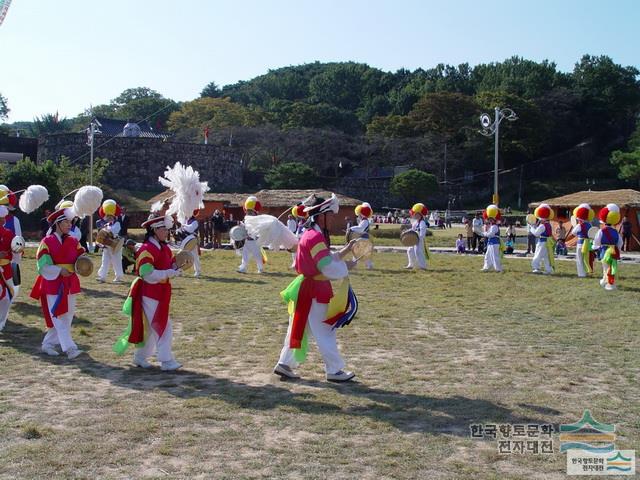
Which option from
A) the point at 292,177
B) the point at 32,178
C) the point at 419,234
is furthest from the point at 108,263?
the point at 292,177

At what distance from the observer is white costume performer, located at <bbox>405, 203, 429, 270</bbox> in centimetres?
1964

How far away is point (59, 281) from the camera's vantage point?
8.33 metres

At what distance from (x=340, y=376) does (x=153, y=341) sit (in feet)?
7.33

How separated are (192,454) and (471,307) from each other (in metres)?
8.67

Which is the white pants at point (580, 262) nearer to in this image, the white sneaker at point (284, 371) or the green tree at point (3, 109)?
the white sneaker at point (284, 371)

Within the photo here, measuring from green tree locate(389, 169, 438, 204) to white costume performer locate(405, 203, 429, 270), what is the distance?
37827 millimetres

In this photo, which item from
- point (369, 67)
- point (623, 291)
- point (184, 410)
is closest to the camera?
point (184, 410)

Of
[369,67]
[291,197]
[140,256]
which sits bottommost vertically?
[140,256]

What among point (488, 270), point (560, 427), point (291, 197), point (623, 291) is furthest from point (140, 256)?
point (291, 197)

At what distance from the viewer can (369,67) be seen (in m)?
99.1

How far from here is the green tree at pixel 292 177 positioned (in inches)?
2207

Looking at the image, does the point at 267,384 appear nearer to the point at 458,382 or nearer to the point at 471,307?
the point at 458,382

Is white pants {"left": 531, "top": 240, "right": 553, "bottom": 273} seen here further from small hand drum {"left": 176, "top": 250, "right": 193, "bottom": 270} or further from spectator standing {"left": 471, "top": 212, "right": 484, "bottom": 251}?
small hand drum {"left": 176, "top": 250, "right": 193, "bottom": 270}

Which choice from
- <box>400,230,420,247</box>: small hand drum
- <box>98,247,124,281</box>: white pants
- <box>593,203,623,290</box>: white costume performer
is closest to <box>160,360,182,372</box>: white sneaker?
<box>400,230,420,247</box>: small hand drum
